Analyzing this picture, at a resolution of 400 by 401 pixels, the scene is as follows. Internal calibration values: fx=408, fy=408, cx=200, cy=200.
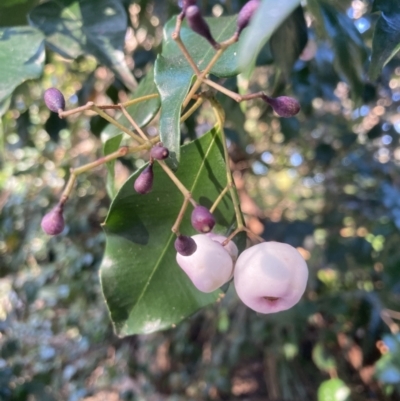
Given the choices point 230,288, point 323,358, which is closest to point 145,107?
point 230,288

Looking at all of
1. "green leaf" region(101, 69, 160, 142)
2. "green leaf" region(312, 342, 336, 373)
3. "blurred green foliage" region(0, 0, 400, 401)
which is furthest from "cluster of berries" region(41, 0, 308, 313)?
"green leaf" region(312, 342, 336, 373)

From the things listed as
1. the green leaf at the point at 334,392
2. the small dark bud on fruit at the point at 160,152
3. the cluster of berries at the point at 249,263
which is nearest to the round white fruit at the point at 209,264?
the cluster of berries at the point at 249,263

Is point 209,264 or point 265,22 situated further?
point 209,264

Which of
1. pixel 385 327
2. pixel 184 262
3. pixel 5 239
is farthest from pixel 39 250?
pixel 184 262

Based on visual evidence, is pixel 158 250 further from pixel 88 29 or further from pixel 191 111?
pixel 88 29

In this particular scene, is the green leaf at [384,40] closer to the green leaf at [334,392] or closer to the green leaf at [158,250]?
the green leaf at [158,250]

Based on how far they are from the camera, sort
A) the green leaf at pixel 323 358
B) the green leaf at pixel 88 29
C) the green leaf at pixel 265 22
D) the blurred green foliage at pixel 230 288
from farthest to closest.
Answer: the green leaf at pixel 323 358
the blurred green foliage at pixel 230 288
the green leaf at pixel 88 29
the green leaf at pixel 265 22
